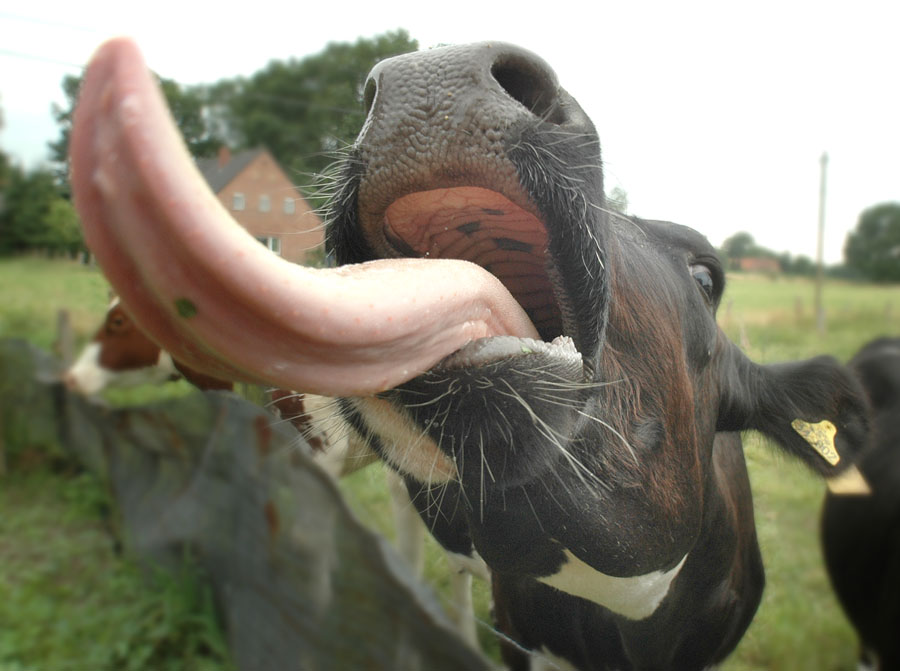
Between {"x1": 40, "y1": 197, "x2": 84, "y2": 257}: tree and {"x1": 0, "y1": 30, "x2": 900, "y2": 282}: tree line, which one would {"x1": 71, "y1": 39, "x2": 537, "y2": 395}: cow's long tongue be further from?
{"x1": 40, "y1": 197, "x2": 84, "y2": 257}: tree

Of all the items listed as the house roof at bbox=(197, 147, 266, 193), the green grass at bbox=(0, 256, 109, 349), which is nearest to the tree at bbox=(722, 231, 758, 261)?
the house roof at bbox=(197, 147, 266, 193)

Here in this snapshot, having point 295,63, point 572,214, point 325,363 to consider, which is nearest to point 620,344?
point 572,214

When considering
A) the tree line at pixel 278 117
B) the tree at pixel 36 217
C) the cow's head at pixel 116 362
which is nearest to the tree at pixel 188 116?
the tree line at pixel 278 117

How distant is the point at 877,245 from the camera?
5590 mm

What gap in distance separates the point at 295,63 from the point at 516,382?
8.36 feet

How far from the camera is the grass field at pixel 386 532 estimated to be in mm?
2734

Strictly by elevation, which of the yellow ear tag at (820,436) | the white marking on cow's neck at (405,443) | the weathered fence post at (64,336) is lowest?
the weathered fence post at (64,336)

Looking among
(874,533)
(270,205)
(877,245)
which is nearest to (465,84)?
(270,205)

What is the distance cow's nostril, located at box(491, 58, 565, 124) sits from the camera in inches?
41.7

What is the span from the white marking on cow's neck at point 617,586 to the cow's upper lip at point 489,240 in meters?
0.62

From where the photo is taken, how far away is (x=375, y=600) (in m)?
2.26

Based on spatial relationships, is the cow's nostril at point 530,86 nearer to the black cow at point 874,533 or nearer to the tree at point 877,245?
the black cow at point 874,533

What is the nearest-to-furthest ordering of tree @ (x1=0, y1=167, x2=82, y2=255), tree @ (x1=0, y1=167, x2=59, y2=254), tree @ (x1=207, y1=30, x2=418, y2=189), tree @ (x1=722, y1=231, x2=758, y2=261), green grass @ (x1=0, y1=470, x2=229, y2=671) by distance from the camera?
tree @ (x1=207, y1=30, x2=418, y2=189), tree @ (x1=722, y1=231, x2=758, y2=261), tree @ (x1=0, y1=167, x2=82, y2=255), tree @ (x1=0, y1=167, x2=59, y2=254), green grass @ (x1=0, y1=470, x2=229, y2=671)

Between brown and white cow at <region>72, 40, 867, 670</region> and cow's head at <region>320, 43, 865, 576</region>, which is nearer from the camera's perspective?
brown and white cow at <region>72, 40, 867, 670</region>
